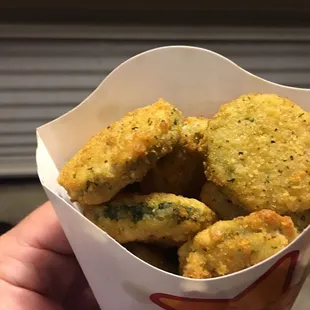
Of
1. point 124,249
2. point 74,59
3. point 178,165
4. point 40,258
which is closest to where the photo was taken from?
point 124,249

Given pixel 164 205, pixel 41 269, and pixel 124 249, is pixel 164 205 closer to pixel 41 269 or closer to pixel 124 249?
pixel 124 249

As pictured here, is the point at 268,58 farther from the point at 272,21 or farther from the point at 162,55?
the point at 162,55

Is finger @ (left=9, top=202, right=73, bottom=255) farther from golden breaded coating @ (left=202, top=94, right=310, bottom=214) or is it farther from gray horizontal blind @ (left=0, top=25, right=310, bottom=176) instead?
gray horizontal blind @ (left=0, top=25, right=310, bottom=176)

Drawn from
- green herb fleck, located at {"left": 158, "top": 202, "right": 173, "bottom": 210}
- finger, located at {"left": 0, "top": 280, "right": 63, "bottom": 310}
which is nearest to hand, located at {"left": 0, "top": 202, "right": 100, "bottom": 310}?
finger, located at {"left": 0, "top": 280, "right": 63, "bottom": 310}

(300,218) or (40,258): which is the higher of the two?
(300,218)

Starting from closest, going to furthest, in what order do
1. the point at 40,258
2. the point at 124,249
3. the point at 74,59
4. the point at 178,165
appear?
1. the point at 124,249
2. the point at 178,165
3. the point at 40,258
4. the point at 74,59

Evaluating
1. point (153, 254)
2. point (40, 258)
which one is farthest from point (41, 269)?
point (153, 254)

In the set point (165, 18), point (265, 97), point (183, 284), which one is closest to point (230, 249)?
point (183, 284)
